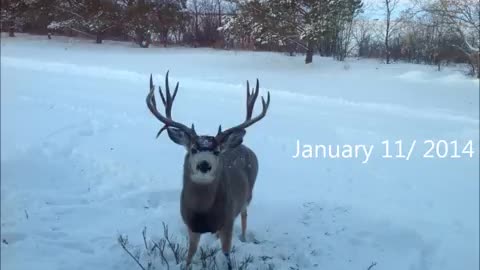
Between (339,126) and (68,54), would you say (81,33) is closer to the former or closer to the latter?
(68,54)

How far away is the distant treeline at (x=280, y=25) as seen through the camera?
178 centimetres

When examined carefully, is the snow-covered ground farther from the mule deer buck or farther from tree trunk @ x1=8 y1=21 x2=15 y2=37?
the mule deer buck

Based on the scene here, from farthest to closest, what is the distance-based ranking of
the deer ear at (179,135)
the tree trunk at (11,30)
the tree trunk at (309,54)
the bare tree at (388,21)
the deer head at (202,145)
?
the tree trunk at (309,54)
the bare tree at (388,21)
the deer ear at (179,135)
the deer head at (202,145)
the tree trunk at (11,30)

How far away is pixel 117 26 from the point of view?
6.07 ft

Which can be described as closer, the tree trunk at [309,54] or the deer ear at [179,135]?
the deer ear at [179,135]

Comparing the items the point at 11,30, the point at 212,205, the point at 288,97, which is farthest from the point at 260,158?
the point at 11,30

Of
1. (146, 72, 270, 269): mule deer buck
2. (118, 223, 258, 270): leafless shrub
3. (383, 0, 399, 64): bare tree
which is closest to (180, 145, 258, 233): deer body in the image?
(146, 72, 270, 269): mule deer buck

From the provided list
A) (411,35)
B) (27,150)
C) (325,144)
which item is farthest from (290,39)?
(27,150)

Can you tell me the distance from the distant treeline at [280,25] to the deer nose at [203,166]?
Answer: 0.47 m

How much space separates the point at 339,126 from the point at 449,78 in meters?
0.66

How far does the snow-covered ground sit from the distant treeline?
62mm

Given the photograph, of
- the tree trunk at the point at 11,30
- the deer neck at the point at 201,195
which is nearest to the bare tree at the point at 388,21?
the deer neck at the point at 201,195

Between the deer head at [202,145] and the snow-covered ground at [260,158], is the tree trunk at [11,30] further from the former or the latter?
the deer head at [202,145]

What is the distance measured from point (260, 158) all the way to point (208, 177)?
42.4 inches
